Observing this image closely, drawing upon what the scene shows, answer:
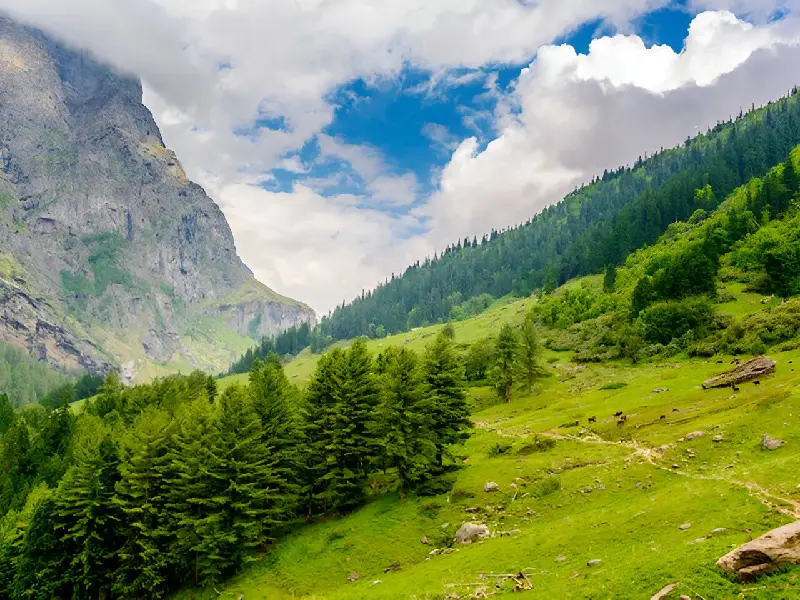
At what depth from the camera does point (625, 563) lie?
25.4 m

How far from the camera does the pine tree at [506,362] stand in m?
98.7

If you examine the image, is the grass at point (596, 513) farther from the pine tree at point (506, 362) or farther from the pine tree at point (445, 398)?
the pine tree at point (506, 362)

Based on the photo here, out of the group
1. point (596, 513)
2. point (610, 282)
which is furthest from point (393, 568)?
point (610, 282)

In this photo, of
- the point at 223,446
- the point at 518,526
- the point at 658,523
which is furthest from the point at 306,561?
the point at 658,523

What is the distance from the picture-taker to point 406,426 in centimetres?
5219

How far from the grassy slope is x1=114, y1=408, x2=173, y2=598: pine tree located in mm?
9133

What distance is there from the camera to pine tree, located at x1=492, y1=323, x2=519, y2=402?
98.7 m

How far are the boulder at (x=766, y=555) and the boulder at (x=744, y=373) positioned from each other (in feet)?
156

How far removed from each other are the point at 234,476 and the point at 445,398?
21968 millimetres

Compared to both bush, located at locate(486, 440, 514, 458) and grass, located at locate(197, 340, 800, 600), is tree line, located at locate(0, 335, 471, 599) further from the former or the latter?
bush, located at locate(486, 440, 514, 458)

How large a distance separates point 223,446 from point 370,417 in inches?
584

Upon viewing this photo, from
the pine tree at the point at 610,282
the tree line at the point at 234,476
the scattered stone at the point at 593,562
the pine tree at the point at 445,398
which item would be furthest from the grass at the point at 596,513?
the pine tree at the point at 610,282

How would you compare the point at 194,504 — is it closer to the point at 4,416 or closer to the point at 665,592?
the point at 665,592

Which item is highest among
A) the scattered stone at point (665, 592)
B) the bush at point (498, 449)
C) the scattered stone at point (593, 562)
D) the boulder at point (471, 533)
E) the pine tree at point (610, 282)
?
the pine tree at point (610, 282)
